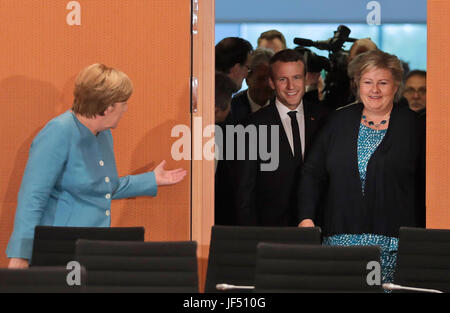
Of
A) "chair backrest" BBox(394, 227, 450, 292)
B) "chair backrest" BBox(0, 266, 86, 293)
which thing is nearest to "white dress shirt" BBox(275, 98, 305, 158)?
"chair backrest" BBox(394, 227, 450, 292)

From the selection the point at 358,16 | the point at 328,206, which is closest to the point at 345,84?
the point at 358,16

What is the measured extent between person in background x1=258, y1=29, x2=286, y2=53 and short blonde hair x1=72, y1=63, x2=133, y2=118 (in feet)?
4.52

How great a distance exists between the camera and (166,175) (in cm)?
535

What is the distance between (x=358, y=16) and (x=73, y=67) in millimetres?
2222

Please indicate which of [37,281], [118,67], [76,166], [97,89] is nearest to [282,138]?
[118,67]

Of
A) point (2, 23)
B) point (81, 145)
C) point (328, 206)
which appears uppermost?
point (2, 23)

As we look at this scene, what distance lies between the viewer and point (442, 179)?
544 centimetres

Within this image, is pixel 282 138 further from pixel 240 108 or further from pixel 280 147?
pixel 240 108

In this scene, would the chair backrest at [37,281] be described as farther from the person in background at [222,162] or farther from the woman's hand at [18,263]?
the person in background at [222,162]

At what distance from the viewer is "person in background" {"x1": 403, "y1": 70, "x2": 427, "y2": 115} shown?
5.46 metres

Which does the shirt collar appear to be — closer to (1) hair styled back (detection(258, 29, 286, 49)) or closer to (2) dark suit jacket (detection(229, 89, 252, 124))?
(2) dark suit jacket (detection(229, 89, 252, 124))

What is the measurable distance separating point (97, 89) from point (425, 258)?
7.52 ft

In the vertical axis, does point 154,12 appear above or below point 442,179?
above
